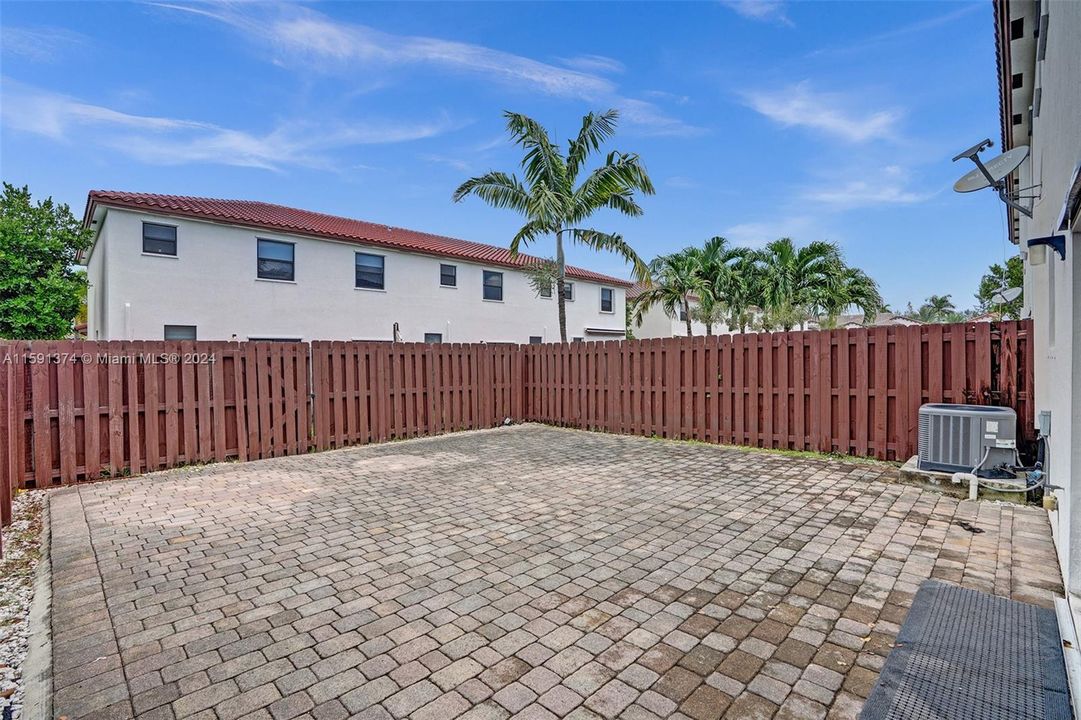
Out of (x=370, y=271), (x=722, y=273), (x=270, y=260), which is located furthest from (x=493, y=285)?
(x=722, y=273)

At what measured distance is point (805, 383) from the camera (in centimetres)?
743

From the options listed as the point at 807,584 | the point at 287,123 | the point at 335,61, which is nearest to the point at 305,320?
the point at 287,123

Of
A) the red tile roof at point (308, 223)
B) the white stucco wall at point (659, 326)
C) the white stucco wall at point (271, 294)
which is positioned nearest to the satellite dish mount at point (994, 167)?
the red tile roof at point (308, 223)

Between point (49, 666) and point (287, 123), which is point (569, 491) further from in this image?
point (287, 123)

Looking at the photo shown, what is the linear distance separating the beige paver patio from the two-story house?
27.5 feet

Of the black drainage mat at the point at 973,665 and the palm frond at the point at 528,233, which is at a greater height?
the palm frond at the point at 528,233

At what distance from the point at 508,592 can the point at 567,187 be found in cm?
1148

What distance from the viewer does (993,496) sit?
479 cm

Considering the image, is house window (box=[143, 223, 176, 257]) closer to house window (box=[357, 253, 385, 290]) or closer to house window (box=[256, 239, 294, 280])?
house window (box=[256, 239, 294, 280])

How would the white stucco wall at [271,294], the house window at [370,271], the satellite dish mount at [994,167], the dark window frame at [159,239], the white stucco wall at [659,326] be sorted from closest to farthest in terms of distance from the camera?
the satellite dish mount at [994,167], the white stucco wall at [271,294], the dark window frame at [159,239], the house window at [370,271], the white stucco wall at [659,326]

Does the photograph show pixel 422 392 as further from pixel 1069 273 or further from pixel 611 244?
pixel 1069 273

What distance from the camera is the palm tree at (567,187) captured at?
40.4 ft

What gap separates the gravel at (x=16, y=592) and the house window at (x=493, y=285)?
569 inches

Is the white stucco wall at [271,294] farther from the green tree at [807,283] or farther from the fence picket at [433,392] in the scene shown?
the green tree at [807,283]
